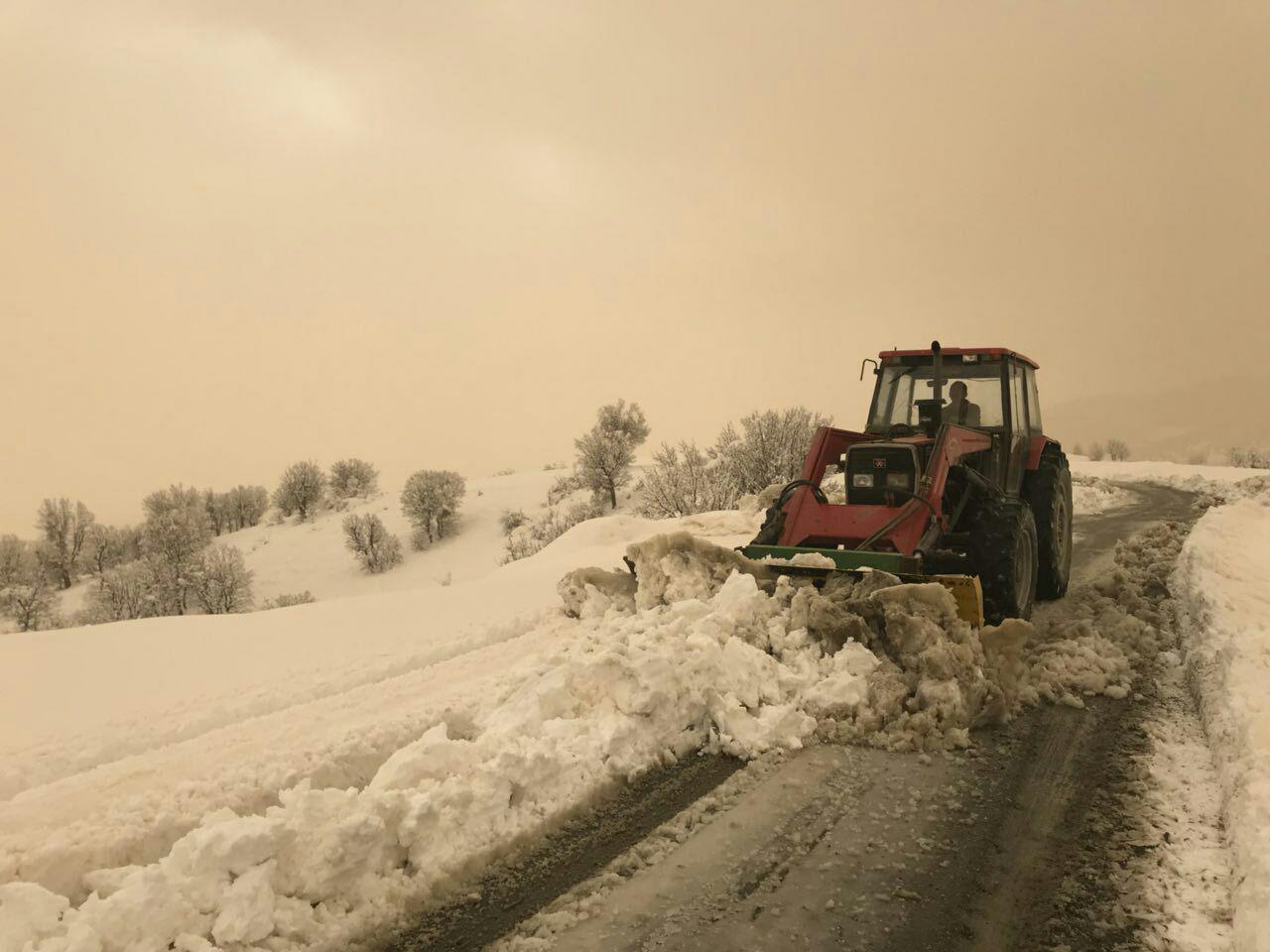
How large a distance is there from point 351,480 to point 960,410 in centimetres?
4678

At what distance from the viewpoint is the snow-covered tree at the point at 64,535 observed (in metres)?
35.7

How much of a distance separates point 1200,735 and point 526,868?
138 inches

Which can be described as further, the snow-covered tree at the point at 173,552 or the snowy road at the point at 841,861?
the snow-covered tree at the point at 173,552

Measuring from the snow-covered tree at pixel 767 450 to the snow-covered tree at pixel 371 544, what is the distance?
1605 centimetres

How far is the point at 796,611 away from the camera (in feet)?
15.8

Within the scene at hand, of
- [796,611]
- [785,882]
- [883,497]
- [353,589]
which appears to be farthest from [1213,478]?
[353,589]

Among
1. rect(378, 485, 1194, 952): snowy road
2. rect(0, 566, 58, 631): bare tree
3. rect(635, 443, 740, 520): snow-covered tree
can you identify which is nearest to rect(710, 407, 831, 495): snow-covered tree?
rect(635, 443, 740, 520): snow-covered tree

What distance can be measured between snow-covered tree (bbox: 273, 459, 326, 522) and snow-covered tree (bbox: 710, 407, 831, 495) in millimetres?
30611

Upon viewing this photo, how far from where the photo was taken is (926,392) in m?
7.08

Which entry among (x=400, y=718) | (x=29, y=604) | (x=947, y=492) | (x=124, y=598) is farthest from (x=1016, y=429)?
(x=29, y=604)

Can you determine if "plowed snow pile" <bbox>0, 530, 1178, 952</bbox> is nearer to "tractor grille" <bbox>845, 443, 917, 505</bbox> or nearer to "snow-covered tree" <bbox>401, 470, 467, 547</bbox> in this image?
"tractor grille" <bbox>845, 443, 917, 505</bbox>

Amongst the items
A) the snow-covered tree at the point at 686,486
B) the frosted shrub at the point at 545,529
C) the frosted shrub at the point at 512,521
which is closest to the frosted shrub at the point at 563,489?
the frosted shrub at the point at 512,521

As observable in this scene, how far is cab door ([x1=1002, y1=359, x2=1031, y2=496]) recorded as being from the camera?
Answer: 6.75 m

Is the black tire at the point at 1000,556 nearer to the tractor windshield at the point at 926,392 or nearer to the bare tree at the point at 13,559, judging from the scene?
the tractor windshield at the point at 926,392
